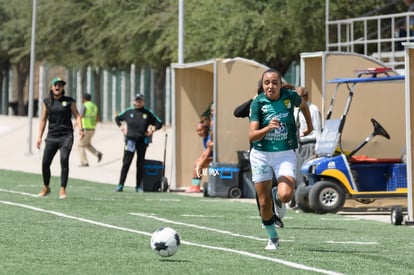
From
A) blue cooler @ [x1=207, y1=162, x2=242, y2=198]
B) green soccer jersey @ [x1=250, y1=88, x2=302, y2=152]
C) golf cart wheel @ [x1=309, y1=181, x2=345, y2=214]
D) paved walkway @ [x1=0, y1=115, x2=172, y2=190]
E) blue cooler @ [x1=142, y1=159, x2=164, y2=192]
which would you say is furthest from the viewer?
paved walkway @ [x1=0, y1=115, x2=172, y2=190]

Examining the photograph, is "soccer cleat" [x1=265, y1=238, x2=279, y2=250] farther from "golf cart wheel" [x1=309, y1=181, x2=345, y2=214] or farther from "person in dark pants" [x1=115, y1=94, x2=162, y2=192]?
"person in dark pants" [x1=115, y1=94, x2=162, y2=192]

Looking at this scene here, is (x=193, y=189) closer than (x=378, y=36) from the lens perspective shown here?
Yes

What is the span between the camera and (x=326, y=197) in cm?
1939

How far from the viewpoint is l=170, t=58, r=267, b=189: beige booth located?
25.0 meters

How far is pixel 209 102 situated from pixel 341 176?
27.9 ft

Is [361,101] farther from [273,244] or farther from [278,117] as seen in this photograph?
[273,244]

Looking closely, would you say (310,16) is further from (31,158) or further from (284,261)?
(284,261)

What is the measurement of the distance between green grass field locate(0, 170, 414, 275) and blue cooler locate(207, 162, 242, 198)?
2.17m

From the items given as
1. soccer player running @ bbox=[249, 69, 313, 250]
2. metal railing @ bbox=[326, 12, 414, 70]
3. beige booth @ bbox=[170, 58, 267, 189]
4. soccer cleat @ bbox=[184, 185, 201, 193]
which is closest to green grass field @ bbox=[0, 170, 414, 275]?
soccer player running @ bbox=[249, 69, 313, 250]

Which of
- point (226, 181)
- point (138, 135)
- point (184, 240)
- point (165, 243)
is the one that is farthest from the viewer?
point (138, 135)

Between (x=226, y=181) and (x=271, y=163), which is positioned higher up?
(x=271, y=163)

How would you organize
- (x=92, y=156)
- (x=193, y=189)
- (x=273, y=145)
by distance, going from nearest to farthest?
(x=273, y=145) < (x=193, y=189) < (x=92, y=156)

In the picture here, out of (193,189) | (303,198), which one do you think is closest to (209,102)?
(193,189)

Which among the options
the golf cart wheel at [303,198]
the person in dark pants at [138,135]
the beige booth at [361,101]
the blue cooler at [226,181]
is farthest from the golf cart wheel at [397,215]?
the person in dark pants at [138,135]
